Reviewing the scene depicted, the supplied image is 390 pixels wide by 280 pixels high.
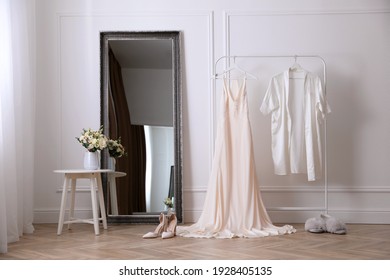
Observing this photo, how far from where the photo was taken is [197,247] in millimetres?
3709

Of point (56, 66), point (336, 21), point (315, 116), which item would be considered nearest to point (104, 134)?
point (56, 66)

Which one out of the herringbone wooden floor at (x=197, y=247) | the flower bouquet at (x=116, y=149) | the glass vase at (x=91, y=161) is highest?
the flower bouquet at (x=116, y=149)

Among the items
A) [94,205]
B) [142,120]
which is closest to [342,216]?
[142,120]

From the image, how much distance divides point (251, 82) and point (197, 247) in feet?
6.55

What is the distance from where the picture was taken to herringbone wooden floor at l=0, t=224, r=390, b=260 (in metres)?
3.38

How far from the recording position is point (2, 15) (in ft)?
13.3

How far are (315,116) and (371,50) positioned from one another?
960mm

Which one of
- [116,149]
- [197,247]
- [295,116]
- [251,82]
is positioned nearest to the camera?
[197,247]

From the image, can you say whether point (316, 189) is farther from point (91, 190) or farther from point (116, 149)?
point (91, 190)

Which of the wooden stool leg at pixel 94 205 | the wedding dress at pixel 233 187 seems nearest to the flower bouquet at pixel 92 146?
the wooden stool leg at pixel 94 205

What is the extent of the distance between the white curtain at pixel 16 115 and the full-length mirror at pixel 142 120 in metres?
0.71

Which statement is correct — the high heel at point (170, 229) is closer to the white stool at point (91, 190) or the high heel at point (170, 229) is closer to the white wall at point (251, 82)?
the white stool at point (91, 190)

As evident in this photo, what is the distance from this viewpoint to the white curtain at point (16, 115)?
13.3ft

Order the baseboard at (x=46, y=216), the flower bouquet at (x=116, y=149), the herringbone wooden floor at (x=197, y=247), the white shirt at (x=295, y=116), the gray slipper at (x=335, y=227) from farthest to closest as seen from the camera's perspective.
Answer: the baseboard at (x=46, y=216) < the flower bouquet at (x=116, y=149) < the white shirt at (x=295, y=116) < the gray slipper at (x=335, y=227) < the herringbone wooden floor at (x=197, y=247)
